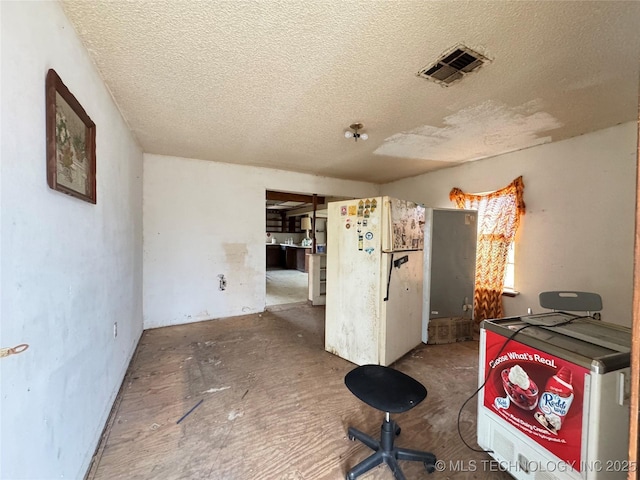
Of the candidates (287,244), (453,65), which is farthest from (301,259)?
(453,65)

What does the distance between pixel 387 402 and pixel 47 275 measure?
1682 mm

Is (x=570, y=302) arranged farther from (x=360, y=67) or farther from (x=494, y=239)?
(x=360, y=67)

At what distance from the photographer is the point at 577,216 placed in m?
2.81

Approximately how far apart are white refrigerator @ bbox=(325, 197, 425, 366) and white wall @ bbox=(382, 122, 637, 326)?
1.54m

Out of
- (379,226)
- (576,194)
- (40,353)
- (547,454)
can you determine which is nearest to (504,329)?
(547,454)

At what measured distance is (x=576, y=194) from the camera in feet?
9.21

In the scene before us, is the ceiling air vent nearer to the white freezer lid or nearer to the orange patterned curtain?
the white freezer lid

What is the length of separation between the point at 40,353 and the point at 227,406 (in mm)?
1373

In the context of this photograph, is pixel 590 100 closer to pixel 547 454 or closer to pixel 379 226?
pixel 379 226

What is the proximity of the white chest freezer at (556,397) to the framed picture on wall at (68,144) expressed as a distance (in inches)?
91.8

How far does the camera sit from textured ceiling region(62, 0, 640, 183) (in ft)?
4.18

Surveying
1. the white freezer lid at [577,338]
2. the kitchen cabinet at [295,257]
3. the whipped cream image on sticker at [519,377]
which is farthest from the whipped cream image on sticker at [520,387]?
the kitchen cabinet at [295,257]

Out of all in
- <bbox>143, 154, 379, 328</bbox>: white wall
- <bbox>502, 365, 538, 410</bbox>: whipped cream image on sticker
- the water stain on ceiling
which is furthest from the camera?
<bbox>143, 154, 379, 328</bbox>: white wall

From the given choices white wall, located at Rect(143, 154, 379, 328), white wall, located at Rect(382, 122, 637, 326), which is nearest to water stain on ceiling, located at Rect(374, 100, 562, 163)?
white wall, located at Rect(382, 122, 637, 326)
